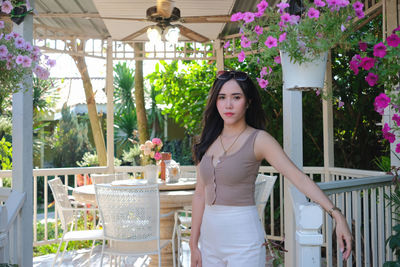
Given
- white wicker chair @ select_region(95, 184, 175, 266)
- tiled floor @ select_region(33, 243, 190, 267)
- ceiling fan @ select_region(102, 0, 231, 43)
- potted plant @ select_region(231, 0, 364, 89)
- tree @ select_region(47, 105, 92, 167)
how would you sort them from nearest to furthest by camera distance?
potted plant @ select_region(231, 0, 364, 89)
white wicker chair @ select_region(95, 184, 175, 266)
ceiling fan @ select_region(102, 0, 231, 43)
tiled floor @ select_region(33, 243, 190, 267)
tree @ select_region(47, 105, 92, 167)

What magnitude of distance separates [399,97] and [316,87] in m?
0.57

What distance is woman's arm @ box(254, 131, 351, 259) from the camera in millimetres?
1448

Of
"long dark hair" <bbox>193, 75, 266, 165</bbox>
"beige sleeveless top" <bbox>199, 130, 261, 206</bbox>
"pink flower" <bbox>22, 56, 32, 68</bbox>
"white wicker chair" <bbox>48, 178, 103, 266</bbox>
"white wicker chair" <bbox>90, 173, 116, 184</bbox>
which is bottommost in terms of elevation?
"white wicker chair" <bbox>48, 178, 103, 266</bbox>

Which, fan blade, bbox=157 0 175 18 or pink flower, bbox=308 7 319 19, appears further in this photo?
fan blade, bbox=157 0 175 18

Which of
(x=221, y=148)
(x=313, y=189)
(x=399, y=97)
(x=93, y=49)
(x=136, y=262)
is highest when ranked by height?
(x=93, y=49)

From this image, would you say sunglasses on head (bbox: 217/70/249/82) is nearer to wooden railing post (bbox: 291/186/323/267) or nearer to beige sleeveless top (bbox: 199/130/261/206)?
beige sleeveless top (bbox: 199/130/261/206)

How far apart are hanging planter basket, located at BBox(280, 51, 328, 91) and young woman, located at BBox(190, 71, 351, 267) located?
0.57 feet

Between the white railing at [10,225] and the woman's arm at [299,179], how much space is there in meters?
1.11

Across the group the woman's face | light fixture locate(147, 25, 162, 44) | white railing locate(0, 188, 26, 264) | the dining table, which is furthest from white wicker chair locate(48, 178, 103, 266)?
the woman's face

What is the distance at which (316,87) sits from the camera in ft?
6.27

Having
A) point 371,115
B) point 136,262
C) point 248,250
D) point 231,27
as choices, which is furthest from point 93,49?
point 248,250

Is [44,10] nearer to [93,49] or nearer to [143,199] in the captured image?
[93,49]

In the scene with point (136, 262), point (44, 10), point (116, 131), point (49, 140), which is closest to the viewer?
point (136, 262)

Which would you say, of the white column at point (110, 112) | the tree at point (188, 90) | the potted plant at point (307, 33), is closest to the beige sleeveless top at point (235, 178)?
the potted plant at point (307, 33)
